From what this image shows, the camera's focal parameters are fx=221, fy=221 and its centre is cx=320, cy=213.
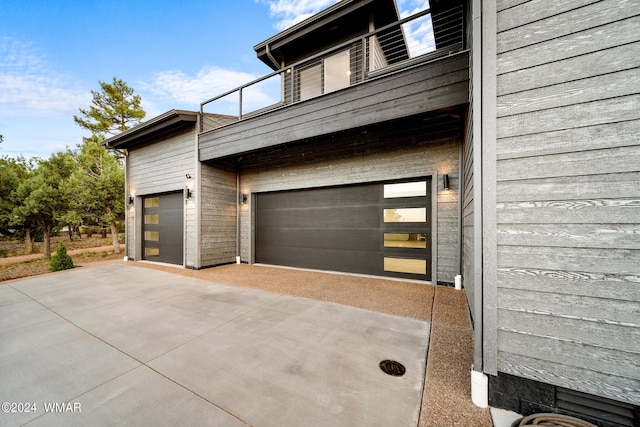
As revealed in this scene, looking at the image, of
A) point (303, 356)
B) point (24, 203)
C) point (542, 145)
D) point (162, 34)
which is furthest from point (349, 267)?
point (162, 34)

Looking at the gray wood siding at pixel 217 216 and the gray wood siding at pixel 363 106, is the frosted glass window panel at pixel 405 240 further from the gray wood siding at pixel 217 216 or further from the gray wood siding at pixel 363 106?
the gray wood siding at pixel 217 216

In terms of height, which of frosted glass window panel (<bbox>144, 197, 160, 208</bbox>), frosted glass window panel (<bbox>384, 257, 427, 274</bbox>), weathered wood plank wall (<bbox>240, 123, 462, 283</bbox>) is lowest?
frosted glass window panel (<bbox>384, 257, 427, 274</bbox>)

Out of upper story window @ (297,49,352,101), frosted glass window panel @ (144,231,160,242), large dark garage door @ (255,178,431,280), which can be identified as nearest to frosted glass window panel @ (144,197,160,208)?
frosted glass window panel @ (144,231,160,242)

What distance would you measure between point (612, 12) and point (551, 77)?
0.39 m

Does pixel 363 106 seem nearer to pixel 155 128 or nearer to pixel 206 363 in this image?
pixel 206 363

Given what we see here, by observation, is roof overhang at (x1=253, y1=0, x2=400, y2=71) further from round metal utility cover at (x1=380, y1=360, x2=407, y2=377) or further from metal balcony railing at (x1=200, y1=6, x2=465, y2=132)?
round metal utility cover at (x1=380, y1=360, x2=407, y2=377)

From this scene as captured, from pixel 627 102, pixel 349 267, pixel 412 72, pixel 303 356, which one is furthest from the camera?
pixel 349 267

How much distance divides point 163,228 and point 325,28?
7337 mm

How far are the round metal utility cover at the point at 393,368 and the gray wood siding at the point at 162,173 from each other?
5.50 metres

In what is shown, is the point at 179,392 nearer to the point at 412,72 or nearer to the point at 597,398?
the point at 597,398

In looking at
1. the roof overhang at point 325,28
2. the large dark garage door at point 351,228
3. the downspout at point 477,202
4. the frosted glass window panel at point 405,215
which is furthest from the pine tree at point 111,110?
the downspout at point 477,202

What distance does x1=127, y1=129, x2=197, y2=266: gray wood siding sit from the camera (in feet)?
19.8

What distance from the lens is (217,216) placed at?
623 cm

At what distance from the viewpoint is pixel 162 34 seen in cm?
1257
